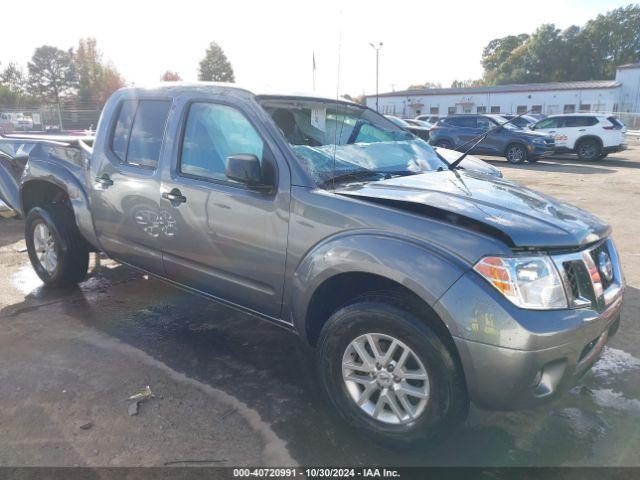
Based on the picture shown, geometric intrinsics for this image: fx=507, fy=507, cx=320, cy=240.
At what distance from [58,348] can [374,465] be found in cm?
252

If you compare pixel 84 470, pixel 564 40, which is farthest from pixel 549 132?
pixel 564 40

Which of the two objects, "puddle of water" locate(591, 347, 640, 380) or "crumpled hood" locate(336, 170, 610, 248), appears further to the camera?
"puddle of water" locate(591, 347, 640, 380)

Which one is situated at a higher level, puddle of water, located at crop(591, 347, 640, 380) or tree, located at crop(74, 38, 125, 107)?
tree, located at crop(74, 38, 125, 107)

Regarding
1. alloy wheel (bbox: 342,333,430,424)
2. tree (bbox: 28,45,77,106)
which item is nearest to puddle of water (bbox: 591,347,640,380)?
alloy wheel (bbox: 342,333,430,424)

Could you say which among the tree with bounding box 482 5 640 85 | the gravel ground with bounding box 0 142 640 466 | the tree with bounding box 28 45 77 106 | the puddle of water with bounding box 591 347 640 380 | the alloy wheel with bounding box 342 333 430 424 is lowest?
the gravel ground with bounding box 0 142 640 466

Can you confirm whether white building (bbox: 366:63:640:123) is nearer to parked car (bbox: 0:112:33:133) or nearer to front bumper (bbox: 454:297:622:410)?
parked car (bbox: 0:112:33:133)

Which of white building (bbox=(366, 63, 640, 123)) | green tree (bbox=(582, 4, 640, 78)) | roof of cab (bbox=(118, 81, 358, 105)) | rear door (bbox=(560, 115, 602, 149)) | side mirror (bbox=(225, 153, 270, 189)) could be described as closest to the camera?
side mirror (bbox=(225, 153, 270, 189))

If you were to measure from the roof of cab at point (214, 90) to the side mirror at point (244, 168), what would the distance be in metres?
0.54

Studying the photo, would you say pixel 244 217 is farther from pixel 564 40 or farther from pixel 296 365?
pixel 564 40

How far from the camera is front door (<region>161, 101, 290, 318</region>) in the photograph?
290 centimetres

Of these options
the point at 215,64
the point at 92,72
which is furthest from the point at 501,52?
the point at 92,72

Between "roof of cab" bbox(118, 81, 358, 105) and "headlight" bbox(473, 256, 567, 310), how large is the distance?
1777mm

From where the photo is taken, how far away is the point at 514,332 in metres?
2.12

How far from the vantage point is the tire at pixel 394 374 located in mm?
2320
